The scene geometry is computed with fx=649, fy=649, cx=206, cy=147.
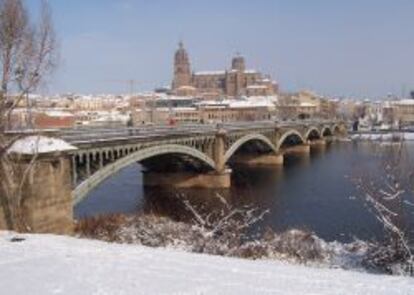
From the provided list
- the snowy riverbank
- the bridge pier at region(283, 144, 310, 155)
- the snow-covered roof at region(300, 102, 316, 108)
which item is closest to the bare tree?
the snowy riverbank

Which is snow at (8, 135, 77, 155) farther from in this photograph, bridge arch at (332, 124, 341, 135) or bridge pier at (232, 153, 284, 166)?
bridge arch at (332, 124, 341, 135)

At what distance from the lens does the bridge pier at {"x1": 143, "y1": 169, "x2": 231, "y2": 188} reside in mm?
47844

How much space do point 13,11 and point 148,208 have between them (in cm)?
2181

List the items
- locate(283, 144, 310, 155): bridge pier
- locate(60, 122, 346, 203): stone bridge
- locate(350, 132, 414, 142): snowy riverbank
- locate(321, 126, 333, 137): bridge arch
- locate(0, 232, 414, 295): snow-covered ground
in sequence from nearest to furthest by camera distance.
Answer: locate(0, 232, 414, 295): snow-covered ground → locate(350, 132, 414, 142): snowy riverbank → locate(60, 122, 346, 203): stone bridge → locate(283, 144, 310, 155): bridge pier → locate(321, 126, 333, 137): bridge arch

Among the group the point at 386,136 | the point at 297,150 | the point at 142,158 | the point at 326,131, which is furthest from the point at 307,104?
the point at 142,158

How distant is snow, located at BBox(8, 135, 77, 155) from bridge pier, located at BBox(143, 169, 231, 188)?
92.6 feet

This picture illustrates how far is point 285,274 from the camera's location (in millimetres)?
10359

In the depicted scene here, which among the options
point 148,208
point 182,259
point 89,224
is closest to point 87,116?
point 148,208

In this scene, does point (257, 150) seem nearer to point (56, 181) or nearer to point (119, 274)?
point (56, 181)

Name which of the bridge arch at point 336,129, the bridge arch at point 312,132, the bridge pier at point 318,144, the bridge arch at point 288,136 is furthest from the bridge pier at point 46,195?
the bridge arch at point 336,129

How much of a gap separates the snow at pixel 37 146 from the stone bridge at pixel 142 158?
0.60 ft

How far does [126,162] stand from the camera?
29.8 meters

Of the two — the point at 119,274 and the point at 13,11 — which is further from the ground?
the point at 13,11

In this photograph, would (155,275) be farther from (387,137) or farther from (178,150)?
(387,137)
